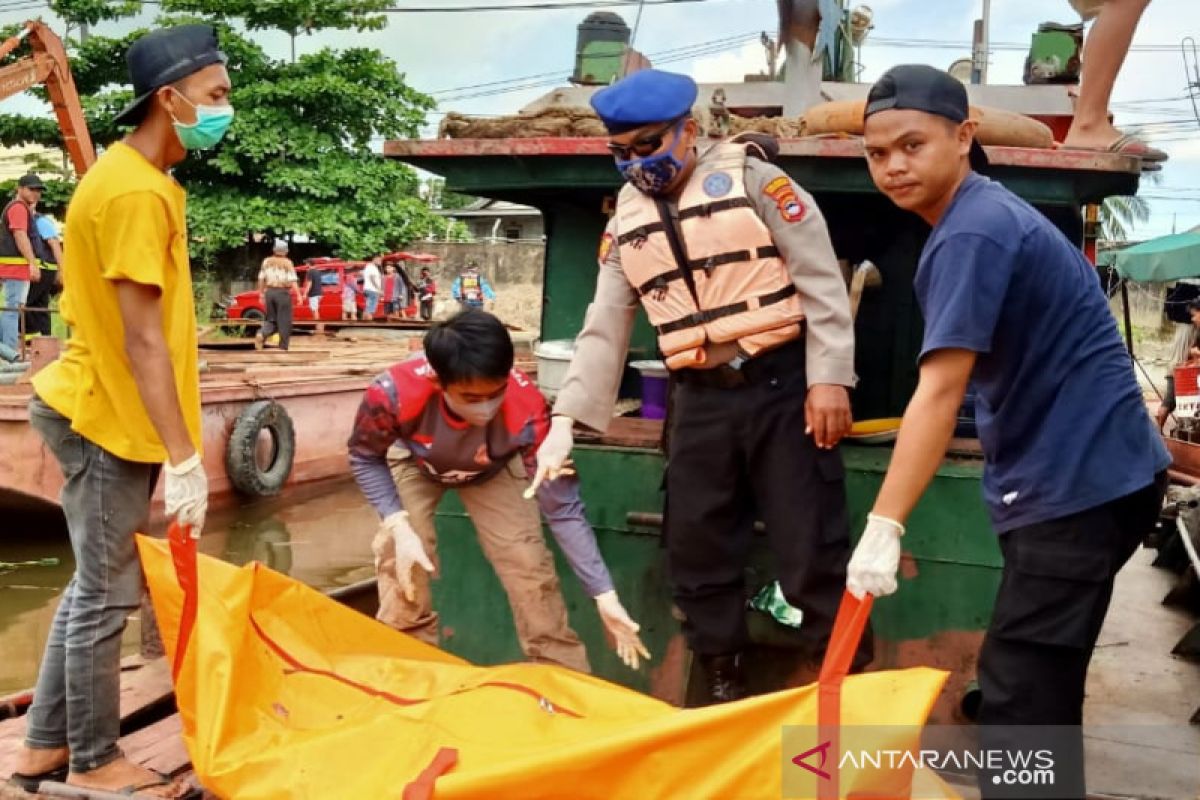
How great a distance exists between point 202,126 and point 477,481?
1327 mm

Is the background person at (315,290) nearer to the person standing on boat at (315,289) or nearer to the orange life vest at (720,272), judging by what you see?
the person standing on boat at (315,289)

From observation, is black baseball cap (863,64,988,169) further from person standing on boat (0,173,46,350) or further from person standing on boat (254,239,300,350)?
person standing on boat (254,239,300,350)

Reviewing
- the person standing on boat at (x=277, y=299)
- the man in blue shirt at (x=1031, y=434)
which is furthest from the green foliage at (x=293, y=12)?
the man in blue shirt at (x=1031, y=434)

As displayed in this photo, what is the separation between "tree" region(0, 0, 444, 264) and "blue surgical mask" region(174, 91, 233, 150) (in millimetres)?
20869

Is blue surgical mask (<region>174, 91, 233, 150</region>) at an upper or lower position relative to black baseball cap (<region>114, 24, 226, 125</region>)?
lower

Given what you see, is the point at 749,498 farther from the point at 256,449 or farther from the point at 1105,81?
the point at 256,449

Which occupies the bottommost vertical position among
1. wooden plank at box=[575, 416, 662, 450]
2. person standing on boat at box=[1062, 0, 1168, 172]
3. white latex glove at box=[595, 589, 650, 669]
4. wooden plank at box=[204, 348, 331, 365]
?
wooden plank at box=[204, 348, 331, 365]

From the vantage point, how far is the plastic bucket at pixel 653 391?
4.33 m

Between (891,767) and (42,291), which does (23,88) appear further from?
(891,767)

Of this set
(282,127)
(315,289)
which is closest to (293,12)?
(282,127)

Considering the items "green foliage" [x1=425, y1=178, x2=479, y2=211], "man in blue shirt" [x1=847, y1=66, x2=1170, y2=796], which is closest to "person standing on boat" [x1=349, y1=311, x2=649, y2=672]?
"man in blue shirt" [x1=847, y1=66, x2=1170, y2=796]

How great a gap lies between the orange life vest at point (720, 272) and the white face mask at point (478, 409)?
21.7 inches

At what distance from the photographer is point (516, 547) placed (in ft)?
11.8

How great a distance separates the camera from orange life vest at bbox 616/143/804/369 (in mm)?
3078
